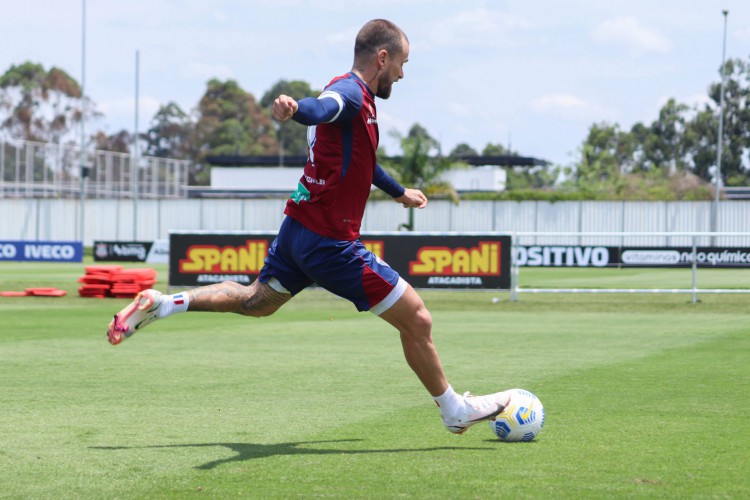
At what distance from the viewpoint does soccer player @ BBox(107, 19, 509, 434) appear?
238 inches

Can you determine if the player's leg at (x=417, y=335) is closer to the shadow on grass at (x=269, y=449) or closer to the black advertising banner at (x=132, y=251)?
the shadow on grass at (x=269, y=449)

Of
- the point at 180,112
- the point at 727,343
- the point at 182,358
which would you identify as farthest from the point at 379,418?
the point at 180,112

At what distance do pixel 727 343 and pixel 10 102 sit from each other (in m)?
91.2

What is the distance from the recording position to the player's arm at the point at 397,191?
6781 mm

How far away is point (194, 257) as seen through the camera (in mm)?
23750

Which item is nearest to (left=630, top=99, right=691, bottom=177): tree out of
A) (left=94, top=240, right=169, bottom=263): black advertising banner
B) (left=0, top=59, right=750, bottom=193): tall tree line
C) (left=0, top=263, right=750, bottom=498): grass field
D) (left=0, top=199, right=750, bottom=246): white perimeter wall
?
(left=0, top=59, right=750, bottom=193): tall tree line

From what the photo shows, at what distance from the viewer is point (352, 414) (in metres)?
7.55

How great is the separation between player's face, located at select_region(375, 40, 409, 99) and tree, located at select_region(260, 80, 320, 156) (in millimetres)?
103633

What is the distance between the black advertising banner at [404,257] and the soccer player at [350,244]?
52.9 ft

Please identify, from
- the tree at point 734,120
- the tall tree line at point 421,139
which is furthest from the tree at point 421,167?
the tree at point 734,120

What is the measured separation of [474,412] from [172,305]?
1743 mm

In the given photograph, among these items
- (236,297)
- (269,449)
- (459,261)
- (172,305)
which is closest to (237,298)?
(236,297)

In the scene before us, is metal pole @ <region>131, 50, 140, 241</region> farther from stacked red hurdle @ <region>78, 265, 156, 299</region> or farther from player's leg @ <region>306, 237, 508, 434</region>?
player's leg @ <region>306, 237, 508, 434</region>

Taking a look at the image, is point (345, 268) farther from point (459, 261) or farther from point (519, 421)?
point (459, 261)
